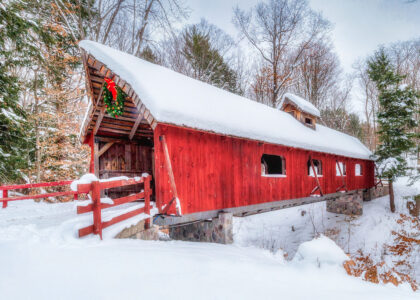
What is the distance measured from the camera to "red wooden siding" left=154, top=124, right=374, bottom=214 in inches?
226

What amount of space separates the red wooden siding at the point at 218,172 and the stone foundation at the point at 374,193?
33.9 ft

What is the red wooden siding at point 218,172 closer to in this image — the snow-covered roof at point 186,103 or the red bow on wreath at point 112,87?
the snow-covered roof at point 186,103

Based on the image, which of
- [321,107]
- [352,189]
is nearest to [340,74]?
[321,107]

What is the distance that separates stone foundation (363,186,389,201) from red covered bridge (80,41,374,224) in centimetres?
921

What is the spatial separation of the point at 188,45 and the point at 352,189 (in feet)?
54.6

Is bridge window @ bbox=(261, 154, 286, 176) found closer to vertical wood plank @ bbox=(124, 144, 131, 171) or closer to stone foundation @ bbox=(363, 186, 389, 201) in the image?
vertical wood plank @ bbox=(124, 144, 131, 171)

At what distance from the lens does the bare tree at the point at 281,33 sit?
20688 mm

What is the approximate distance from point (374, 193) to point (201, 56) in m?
17.3

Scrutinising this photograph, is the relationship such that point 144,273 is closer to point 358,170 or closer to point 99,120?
point 99,120

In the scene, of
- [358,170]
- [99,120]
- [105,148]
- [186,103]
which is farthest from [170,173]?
[358,170]

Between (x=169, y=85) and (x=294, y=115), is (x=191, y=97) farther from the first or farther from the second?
(x=294, y=115)

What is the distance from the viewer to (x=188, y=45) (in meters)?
20.6

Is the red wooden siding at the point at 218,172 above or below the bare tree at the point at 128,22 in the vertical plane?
below

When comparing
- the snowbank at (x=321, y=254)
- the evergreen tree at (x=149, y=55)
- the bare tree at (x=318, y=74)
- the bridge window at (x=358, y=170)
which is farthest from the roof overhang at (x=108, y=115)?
the bare tree at (x=318, y=74)
